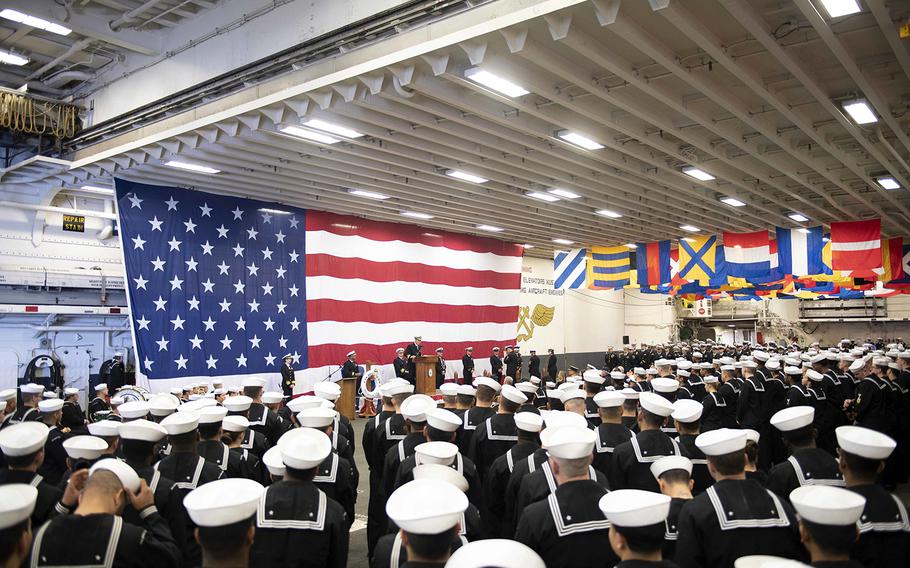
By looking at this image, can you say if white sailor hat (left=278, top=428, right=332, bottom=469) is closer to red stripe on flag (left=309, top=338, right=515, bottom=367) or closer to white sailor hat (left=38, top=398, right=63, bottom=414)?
white sailor hat (left=38, top=398, right=63, bottom=414)

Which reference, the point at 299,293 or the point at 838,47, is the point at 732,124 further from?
the point at 299,293

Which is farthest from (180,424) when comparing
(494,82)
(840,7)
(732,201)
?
(732,201)

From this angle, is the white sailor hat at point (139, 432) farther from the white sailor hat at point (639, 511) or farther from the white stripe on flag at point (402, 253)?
the white stripe on flag at point (402, 253)

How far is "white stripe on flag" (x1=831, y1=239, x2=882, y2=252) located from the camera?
1299 cm

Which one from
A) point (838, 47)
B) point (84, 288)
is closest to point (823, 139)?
point (838, 47)

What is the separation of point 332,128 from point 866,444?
24.8 ft

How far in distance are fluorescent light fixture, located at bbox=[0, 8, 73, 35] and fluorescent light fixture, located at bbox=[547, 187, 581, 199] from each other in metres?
8.76

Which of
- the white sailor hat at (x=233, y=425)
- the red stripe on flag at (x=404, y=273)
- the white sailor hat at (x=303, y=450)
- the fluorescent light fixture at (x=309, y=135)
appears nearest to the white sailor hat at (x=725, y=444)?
the white sailor hat at (x=303, y=450)

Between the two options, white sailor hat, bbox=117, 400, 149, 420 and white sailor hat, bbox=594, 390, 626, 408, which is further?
white sailor hat, bbox=117, 400, 149, 420

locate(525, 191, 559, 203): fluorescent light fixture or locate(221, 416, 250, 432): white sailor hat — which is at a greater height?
locate(525, 191, 559, 203): fluorescent light fixture

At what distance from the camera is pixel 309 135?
9031mm

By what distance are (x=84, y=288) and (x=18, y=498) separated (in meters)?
12.5

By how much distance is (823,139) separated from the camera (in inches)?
351

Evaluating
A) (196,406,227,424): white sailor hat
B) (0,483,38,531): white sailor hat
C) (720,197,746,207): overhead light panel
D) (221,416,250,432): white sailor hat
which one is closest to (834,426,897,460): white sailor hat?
(0,483,38,531): white sailor hat
